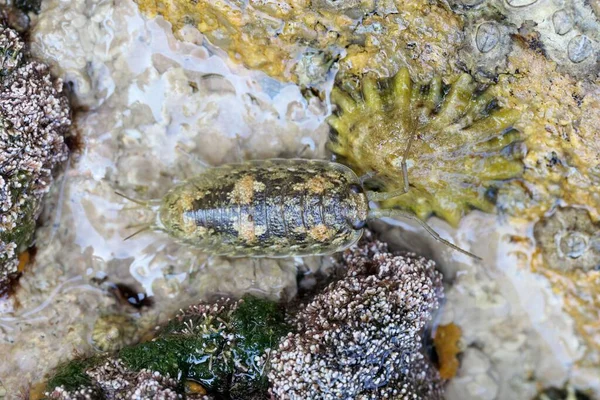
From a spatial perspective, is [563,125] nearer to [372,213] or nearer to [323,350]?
[372,213]

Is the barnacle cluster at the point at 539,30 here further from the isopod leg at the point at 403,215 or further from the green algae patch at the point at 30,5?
the green algae patch at the point at 30,5

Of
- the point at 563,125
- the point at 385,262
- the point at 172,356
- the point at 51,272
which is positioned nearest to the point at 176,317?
the point at 172,356

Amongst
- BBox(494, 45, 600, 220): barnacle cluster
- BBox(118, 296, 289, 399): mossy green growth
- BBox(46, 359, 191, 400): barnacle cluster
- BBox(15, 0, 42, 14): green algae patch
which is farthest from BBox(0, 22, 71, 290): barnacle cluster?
BBox(494, 45, 600, 220): barnacle cluster

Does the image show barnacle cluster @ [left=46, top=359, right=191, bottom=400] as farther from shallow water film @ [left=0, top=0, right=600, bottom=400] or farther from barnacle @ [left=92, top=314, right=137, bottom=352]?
barnacle @ [left=92, top=314, right=137, bottom=352]

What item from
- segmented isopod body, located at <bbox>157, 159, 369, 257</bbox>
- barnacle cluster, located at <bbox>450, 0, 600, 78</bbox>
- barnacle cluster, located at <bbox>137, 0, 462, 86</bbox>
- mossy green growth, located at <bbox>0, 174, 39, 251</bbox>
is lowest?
mossy green growth, located at <bbox>0, 174, 39, 251</bbox>

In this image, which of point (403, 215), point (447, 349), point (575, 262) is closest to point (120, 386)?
point (403, 215)

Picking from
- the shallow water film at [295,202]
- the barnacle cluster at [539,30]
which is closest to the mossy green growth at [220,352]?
the shallow water film at [295,202]
